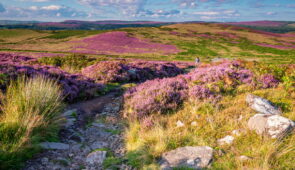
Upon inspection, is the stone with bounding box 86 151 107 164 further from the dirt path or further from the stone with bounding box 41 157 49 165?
the stone with bounding box 41 157 49 165

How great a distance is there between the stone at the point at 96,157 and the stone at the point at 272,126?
390 centimetres

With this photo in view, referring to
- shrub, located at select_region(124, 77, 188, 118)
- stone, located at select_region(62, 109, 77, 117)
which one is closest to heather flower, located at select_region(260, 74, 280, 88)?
shrub, located at select_region(124, 77, 188, 118)

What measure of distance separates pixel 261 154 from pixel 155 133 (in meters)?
2.49

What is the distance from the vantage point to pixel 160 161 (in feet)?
15.1

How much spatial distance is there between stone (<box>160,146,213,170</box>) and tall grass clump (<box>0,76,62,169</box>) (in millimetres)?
3170

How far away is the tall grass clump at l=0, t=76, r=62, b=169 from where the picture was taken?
4336 mm

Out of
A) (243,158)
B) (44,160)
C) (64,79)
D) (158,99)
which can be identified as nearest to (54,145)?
(44,160)

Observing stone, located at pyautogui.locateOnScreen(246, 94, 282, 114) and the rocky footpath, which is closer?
the rocky footpath

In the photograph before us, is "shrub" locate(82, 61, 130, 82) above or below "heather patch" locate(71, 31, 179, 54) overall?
below

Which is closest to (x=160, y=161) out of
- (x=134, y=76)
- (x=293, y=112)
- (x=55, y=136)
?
(x=55, y=136)

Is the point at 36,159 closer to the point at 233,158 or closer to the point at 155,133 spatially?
the point at 155,133

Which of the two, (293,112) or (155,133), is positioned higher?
(293,112)

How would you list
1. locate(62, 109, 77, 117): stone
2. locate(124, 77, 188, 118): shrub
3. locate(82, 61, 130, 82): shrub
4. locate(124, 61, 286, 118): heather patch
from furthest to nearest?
1. locate(82, 61, 130, 82): shrub
2. locate(62, 109, 77, 117): stone
3. locate(124, 61, 286, 118): heather patch
4. locate(124, 77, 188, 118): shrub

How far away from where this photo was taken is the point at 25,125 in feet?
16.4
